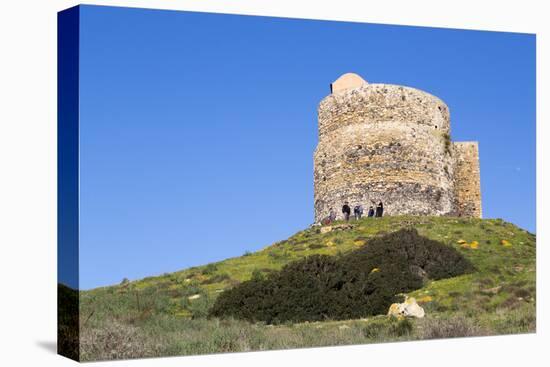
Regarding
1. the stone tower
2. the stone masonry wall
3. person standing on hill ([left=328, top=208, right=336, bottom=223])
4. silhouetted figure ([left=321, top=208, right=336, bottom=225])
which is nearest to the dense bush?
silhouetted figure ([left=321, top=208, right=336, bottom=225])

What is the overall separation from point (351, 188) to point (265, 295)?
8.49 metres

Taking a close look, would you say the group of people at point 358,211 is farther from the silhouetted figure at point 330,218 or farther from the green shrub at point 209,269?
the green shrub at point 209,269

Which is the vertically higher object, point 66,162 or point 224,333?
point 66,162

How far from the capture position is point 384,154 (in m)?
25.7

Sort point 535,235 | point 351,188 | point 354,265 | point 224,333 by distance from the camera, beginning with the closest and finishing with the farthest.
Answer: point 224,333
point 354,265
point 535,235
point 351,188

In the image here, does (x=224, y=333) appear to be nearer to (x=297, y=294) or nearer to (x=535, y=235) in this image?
(x=297, y=294)

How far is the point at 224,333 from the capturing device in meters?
15.9

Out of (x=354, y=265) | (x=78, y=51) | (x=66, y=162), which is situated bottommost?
(x=354, y=265)

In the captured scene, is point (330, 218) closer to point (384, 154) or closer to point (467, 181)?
point (384, 154)

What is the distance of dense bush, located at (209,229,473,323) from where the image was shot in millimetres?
17141

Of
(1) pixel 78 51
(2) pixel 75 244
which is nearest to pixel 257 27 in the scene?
(1) pixel 78 51

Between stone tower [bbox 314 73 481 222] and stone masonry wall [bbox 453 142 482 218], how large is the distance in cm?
2

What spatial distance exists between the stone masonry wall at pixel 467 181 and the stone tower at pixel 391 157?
0.06 ft

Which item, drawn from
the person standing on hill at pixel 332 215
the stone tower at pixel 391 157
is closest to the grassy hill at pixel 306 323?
the person standing on hill at pixel 332 215
